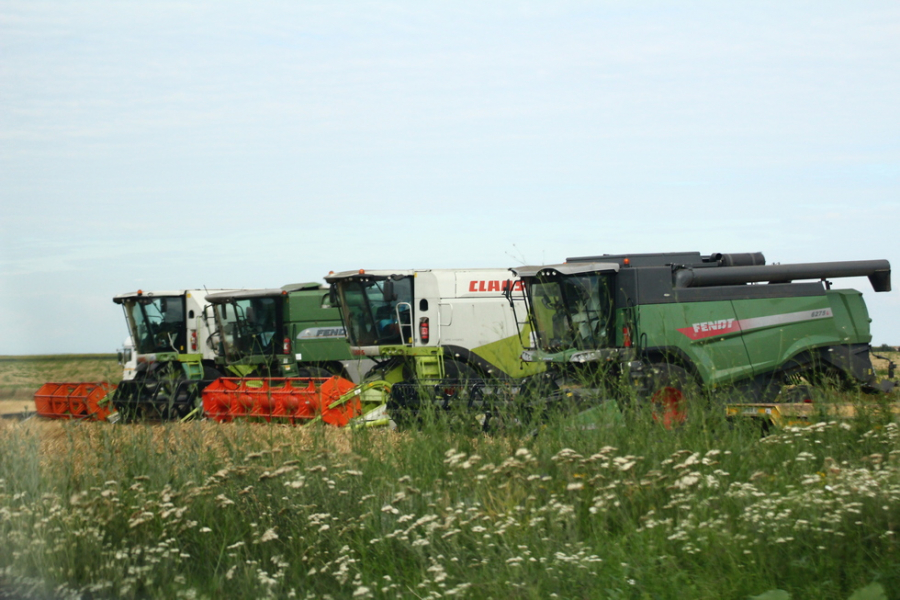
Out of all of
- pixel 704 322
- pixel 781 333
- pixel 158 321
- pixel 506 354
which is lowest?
pixel 506 354

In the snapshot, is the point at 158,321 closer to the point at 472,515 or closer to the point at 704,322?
the point at 704,322

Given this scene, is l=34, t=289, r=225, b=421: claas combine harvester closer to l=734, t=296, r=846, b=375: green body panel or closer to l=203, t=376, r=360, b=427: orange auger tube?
l=203, t=376, r=360, b=427: orange auger tube

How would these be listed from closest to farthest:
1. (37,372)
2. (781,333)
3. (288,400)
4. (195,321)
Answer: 1. (37,372)
2. (781,333)
3. (288,400)
4. (195,321)

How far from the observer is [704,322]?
38.7ft

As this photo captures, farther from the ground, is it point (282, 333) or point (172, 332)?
point (172, 332)

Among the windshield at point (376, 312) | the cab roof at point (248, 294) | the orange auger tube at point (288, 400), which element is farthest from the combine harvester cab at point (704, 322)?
the cab roof at point (248, 294)

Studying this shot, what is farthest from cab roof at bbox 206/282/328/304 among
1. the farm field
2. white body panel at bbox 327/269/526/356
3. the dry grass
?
the farm field

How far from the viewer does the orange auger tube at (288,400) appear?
13.1 metres

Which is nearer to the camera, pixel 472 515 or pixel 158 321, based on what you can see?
pixel 472 515

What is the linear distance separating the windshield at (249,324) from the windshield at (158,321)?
6.92 ft

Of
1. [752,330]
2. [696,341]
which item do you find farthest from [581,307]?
[752,330]

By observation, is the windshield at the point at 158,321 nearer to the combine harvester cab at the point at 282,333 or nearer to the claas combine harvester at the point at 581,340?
the combine harvester cab at the point at 282,333

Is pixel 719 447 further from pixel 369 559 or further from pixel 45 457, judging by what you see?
pixel 45 457

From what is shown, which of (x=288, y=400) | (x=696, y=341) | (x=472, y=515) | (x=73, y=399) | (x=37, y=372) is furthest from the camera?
(x=73, y=399)
